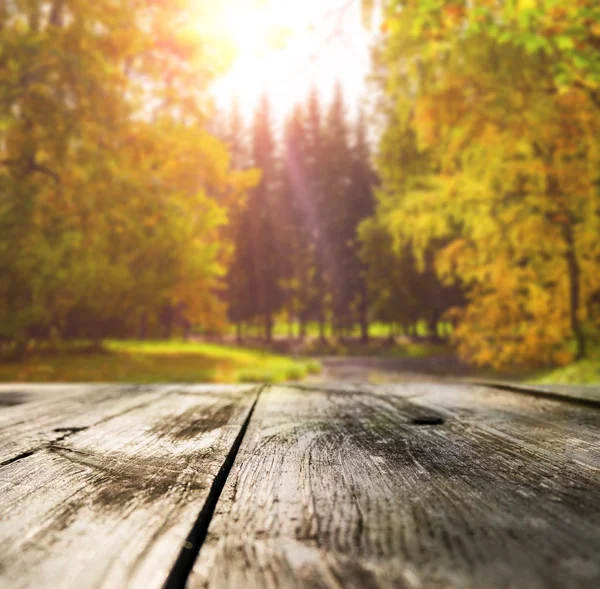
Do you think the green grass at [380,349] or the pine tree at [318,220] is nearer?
the green grass at [380,349]

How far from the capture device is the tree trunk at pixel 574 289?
420 inches

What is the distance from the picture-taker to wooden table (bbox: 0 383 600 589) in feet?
1.67

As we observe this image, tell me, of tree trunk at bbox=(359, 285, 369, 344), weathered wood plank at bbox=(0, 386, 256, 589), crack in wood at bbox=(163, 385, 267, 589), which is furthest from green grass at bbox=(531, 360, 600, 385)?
tree trunk at bbox=(359, 285, 369, 344)

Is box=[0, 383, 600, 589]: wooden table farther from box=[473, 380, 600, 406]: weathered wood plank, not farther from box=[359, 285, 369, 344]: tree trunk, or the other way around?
box=[359, 285, 369, 344]: tree trunk

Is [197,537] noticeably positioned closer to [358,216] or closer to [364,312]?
[358,216]

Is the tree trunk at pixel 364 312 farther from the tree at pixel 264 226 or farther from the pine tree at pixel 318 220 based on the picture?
the tree at pixel 264 226

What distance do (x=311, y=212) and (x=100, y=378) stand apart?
26.6m

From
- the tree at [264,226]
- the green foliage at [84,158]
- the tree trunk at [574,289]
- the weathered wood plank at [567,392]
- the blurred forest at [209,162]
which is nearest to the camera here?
the weathered wood plank at [567,392]

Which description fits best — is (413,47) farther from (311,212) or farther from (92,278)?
(311,212)

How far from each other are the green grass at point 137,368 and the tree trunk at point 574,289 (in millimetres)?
5630

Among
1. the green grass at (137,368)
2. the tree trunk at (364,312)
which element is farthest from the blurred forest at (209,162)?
the tree trunk at (364,312)

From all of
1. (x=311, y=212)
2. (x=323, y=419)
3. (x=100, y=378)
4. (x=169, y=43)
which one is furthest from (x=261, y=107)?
(x=323, y=419)

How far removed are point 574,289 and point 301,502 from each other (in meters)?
11.3

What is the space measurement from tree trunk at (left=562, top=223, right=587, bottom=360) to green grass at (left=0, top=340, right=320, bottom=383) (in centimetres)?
563
